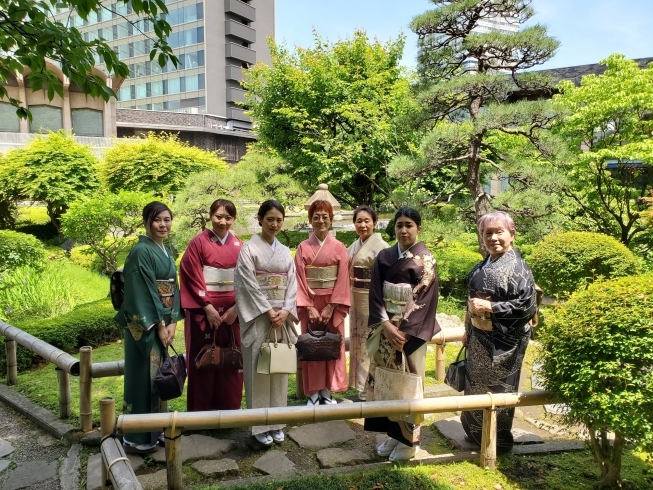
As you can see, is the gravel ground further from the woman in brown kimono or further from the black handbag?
the black handbag

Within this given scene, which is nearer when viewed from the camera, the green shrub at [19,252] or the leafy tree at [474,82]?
the leafy tree at [474,82]

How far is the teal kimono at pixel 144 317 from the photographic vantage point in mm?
3834

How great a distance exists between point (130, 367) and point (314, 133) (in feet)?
40.3

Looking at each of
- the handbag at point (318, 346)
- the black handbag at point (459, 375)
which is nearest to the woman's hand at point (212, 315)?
the handbag at point (318, 346)

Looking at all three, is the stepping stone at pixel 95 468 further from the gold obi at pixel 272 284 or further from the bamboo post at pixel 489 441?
the bamboo post at pixel 489 441

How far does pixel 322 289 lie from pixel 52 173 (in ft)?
48.3

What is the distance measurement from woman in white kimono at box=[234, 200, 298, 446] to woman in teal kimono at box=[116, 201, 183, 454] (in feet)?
1.99

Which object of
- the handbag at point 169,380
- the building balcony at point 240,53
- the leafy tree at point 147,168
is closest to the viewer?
the handbag at point 169,380

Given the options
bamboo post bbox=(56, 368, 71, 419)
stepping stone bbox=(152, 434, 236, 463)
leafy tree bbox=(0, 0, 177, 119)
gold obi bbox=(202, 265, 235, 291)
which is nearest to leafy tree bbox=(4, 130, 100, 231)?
bamboo post bbox=(56, 368, 71, 419)

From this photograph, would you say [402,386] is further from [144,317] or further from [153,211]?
[153,211]

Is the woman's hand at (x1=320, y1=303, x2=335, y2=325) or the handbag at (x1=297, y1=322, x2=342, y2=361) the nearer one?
the handbag at (x1=297, y1=322, x2=342, y2=361)

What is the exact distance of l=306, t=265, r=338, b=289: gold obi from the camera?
485 centimetres

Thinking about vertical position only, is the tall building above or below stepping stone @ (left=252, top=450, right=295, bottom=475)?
above

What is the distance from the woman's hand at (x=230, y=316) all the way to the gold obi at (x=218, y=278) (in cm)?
21
